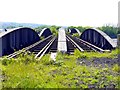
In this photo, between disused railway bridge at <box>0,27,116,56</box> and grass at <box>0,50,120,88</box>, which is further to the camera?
disused railway bridge at <box>0,27,116,56</box>

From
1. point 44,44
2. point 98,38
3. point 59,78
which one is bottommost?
point 44,44

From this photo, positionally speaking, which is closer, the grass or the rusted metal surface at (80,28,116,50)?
the grass

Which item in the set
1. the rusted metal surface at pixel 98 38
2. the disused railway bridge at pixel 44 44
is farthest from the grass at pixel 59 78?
the rusted metal surface at pixel 98 38

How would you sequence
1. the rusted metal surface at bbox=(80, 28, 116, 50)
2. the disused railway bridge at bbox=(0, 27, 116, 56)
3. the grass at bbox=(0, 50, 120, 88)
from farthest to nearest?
the rusted metal surface at bbox=(80, 28, 116, 50)
the disused railway bridge at bbox=(0, 27, 116, 56)
the grass at bbox=(0, 50, 120, 88)

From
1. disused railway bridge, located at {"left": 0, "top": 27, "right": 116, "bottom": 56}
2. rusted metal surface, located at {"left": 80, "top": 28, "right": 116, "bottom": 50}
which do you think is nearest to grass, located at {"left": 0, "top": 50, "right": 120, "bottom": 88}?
disused railway bridge, located at {"left": 0, "top": 27, "right": 116, "bottom": 56}

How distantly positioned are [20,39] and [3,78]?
45.0ft

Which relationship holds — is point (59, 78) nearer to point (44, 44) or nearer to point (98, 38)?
point (98, 38)

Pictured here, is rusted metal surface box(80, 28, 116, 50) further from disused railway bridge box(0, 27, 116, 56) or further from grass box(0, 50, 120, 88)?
grass box(0, 50, 120, 88)

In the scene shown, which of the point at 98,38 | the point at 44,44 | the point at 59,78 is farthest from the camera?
the point at 44,44

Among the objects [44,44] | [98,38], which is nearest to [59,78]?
[98,38]

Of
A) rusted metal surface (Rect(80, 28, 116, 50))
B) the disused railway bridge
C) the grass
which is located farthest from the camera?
rusted metal surface (Rect(80, 28, 116, 50))

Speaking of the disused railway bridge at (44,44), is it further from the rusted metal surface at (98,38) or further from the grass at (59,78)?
the grass at (59,78)

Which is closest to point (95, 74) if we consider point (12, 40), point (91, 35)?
point (12, 40)

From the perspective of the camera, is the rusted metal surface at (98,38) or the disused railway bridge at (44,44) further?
the rusted metal surface at (98,38)
